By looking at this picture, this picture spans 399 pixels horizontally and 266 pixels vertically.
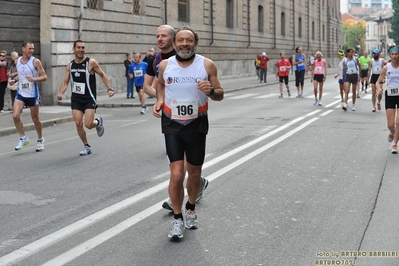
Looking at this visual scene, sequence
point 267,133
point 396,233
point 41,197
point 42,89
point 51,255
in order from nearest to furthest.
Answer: point 51,255 < point 396,233 < point 41,197 < point 267,133 < point 42,89

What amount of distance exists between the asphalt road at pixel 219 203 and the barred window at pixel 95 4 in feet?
45.8

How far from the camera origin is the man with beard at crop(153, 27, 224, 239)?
5520 millimetres

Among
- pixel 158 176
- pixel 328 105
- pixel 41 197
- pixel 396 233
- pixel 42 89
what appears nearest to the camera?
pixel 396 233

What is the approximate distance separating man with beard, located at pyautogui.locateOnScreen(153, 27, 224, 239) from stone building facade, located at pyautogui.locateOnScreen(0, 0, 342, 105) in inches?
659

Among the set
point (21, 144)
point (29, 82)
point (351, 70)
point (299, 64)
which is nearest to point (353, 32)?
point (299, 64)

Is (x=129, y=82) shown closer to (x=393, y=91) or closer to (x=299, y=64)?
(x=299, y=64)

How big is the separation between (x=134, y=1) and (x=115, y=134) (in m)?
16.9

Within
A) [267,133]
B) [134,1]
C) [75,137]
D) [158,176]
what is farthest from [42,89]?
[158,176]

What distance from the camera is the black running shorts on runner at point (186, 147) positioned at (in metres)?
5.61

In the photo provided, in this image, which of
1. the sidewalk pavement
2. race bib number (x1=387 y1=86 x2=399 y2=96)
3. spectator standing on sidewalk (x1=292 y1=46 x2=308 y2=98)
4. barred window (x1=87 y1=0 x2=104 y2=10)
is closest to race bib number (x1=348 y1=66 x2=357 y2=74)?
spectator standing on sidewalk (x1=292 y1=46 x2=308 y2=98)

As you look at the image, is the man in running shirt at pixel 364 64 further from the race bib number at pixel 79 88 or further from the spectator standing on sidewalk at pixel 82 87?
the race bib number at pixel 79 88

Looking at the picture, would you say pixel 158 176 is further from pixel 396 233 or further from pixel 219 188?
pixel 396 233

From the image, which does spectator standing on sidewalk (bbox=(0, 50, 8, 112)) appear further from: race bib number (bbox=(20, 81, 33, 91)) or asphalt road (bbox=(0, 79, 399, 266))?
race bib number (bbox=(20, 81, 33, 91))

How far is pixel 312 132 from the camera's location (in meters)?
13.0
